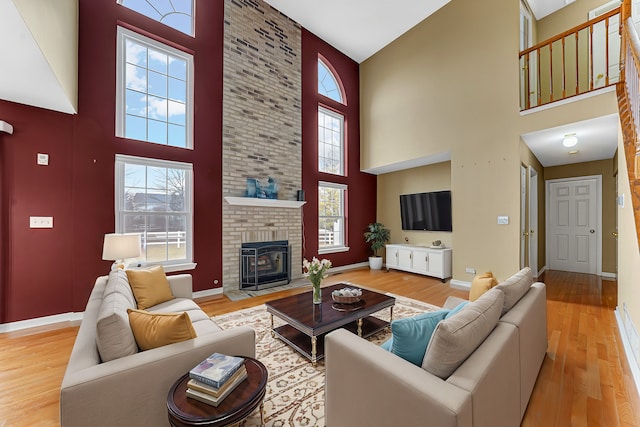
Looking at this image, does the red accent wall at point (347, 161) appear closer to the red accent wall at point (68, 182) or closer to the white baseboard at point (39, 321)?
the red accent wall at point (68, 182)

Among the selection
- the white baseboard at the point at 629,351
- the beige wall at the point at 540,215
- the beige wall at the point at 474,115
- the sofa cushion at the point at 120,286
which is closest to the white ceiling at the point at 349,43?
the beige wall at the point at 540,215

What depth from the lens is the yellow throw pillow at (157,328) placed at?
146cm

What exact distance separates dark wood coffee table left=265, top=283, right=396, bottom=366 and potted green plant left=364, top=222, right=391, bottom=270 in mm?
3477

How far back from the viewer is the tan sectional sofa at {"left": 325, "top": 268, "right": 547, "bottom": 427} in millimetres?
967

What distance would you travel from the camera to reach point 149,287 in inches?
99.3

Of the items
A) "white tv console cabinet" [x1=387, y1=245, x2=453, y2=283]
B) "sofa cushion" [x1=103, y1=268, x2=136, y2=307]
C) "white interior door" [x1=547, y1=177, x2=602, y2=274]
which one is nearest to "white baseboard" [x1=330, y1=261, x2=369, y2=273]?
"white tv console cabinet" [x1=387, y1=245, x2=453, y2=283]

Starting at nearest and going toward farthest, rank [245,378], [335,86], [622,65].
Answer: [245,378]
[622,65]
[335,86]

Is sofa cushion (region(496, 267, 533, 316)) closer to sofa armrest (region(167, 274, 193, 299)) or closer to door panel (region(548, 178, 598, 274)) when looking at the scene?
sofa armrest (region(167, 274, 193, 299))

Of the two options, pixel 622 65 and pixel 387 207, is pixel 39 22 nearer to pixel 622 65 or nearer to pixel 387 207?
pixel 622 65

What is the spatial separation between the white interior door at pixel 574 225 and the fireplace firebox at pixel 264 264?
229 inches

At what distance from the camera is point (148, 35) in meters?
3.92

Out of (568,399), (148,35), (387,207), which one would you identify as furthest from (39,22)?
(387,207)

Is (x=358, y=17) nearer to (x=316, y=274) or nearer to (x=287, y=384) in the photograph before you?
(x=316, y=274)

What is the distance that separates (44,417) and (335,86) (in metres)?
6.84
